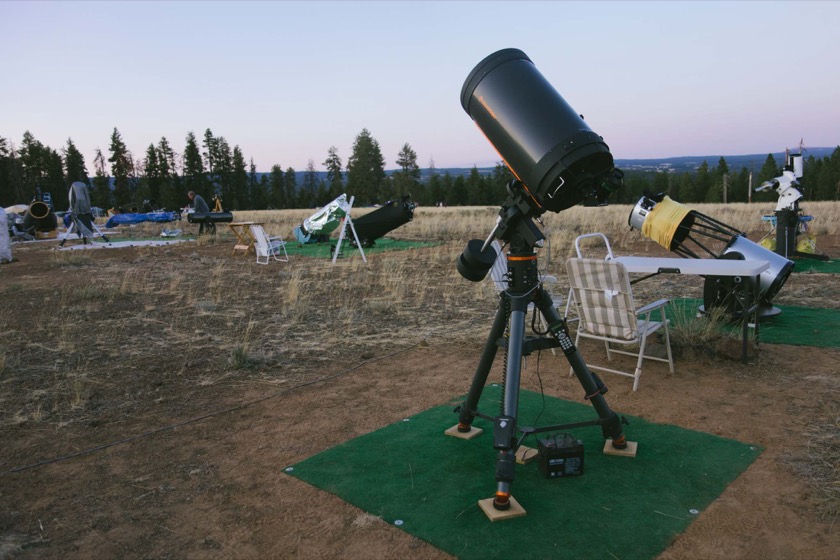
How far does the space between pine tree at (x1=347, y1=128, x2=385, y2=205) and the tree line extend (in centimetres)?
12

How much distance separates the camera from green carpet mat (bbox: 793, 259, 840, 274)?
30.2ft

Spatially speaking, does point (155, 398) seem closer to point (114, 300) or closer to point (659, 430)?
point (659, 430)

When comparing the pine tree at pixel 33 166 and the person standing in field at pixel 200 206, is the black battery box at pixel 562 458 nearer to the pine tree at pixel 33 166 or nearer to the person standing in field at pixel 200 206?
the person standing in field at pixel 200 206

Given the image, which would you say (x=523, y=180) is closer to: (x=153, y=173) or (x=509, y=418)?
(x=509, y=418)

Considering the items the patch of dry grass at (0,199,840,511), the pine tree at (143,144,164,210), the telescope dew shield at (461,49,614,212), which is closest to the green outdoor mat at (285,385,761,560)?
the patch of dry grass at (0,199,840,511)

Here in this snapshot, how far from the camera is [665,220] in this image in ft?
19.6

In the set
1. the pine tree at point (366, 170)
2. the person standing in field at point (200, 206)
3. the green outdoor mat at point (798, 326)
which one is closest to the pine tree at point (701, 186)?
the pine tree at point (366, 170)

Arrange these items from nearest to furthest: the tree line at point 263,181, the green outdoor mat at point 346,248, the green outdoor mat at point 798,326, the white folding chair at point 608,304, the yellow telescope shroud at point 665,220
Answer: the white folding chair at point 608,304 < the green outdoor mat at point 798,326 < the yellow telescope shroud at point 665,220 < the green outdoor mat at point 346,248 < the tree line at point 263,181

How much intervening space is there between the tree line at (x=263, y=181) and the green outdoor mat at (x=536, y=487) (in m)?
40.1

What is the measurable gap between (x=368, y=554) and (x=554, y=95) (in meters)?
2.07

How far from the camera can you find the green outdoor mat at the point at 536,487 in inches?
93.1

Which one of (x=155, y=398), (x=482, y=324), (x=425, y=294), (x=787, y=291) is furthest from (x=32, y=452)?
(x=787, y=291)

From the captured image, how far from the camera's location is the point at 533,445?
336 centimetres

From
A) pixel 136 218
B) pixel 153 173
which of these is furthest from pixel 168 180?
pixel 136 218
